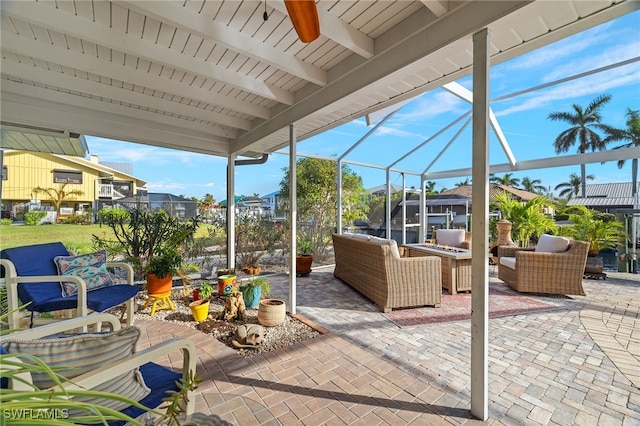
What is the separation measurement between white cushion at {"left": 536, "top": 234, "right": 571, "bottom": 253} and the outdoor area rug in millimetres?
815

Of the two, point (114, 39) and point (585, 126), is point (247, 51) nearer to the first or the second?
point (114, 39)

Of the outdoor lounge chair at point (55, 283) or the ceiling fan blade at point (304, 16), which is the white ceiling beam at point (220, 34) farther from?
the outdoor lounge chair at point (55, 283)

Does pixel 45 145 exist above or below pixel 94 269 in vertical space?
above

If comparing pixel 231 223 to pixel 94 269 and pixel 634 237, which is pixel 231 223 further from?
pixel 634 237

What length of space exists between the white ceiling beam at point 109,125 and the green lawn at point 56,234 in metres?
1.76

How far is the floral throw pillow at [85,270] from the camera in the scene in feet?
9.84

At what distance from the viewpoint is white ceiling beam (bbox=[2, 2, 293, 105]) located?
1.95m

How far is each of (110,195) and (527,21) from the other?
6.50 meters

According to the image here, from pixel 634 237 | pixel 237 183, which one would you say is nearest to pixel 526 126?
→ pixel 634 237

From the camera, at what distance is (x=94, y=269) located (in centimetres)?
330

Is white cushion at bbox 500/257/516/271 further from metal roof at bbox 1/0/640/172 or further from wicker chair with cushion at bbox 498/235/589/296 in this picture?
metal roof at bbox 1/0/640/172

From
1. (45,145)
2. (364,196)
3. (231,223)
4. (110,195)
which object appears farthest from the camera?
(364,196)

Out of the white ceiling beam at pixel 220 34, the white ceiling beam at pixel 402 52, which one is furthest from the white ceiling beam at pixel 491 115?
the white ceiling beam at pixel 220 34

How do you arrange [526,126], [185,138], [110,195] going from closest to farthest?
[185,138]
[110,195]
[526,126]
